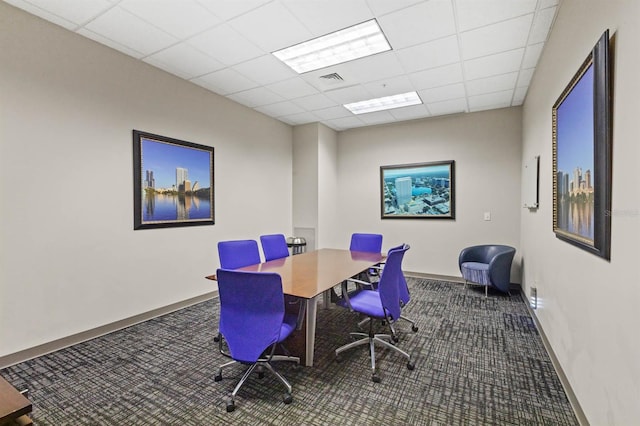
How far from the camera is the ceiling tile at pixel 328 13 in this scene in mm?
2432

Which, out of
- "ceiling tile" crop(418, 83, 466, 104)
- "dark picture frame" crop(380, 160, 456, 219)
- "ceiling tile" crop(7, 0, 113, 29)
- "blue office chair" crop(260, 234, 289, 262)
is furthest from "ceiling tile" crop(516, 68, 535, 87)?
"ceiling tile" crop(7, 0, 113, 29)

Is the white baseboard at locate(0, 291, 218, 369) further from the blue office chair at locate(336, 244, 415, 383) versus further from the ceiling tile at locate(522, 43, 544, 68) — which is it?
the ceiling tile at locate(522, 43, 544, 68)

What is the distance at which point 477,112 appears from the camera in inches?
200

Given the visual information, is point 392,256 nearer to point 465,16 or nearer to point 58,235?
point 465,16

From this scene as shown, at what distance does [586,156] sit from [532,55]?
2.10 meters

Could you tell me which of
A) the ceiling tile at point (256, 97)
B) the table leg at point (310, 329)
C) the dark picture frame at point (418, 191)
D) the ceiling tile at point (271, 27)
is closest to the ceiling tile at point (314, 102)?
the ceiling tile at point (256, 97)

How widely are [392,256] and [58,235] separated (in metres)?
2.94

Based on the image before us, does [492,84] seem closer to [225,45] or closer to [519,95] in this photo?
[519,95]

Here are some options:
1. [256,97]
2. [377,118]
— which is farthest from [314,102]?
[377,118]

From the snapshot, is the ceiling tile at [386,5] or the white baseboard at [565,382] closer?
the white baseboard at [565,382]

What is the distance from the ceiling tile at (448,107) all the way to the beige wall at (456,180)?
224 millimetres

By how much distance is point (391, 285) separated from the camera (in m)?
2.43

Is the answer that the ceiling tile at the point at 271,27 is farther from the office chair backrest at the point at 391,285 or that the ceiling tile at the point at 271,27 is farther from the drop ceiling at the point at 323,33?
the office chair backrest at the point at 391,285

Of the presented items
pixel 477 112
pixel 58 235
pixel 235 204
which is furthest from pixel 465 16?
pixel 58 235
